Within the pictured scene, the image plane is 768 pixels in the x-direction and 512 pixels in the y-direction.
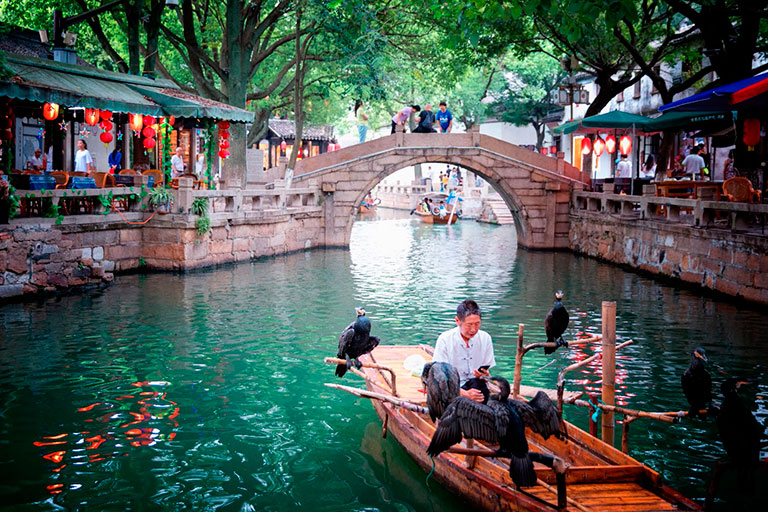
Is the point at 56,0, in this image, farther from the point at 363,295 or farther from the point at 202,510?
the point at 202,510

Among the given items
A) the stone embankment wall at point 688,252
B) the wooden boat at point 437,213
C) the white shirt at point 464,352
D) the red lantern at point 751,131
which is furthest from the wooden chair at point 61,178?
the wooden boat at point 437,213

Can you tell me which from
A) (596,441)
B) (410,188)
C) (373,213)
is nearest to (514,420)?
(596,441)

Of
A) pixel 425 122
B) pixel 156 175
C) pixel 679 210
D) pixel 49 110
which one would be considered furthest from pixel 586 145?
pixel 49 110

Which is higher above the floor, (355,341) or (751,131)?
(751,131)

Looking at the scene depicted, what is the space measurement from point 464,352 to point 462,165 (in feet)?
57.4

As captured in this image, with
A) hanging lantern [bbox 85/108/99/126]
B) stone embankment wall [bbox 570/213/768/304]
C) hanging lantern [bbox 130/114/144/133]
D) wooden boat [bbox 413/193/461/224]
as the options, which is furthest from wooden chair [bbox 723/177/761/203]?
wooden boat [bbox 413/193/461/224]

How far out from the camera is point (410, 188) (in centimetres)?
4559

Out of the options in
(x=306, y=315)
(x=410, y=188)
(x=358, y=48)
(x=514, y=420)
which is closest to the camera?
(x=514, y=420)

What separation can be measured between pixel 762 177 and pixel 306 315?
1058 centimetres

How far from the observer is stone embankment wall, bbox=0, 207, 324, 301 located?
542 inches

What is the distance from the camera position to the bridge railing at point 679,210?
14.1 metres

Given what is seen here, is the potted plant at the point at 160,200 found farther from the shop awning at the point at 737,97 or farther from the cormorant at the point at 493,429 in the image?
the cormorant at the point at 493,429

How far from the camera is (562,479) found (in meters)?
4.99

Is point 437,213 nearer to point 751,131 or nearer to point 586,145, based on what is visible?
point 586,145
